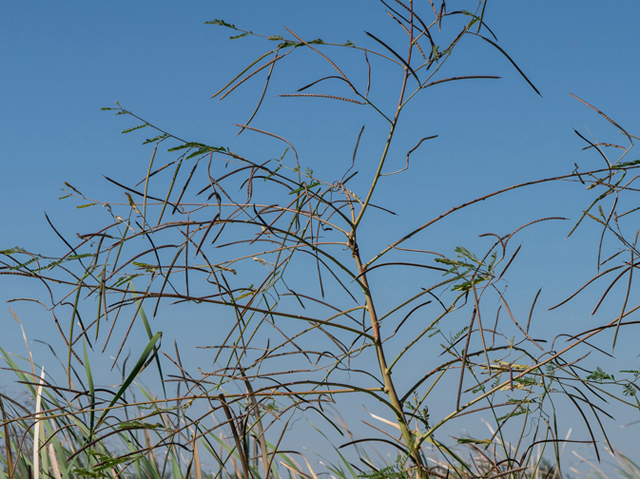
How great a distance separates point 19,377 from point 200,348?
0.92m

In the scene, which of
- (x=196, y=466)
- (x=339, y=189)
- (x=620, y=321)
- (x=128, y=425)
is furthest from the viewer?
(x=196, y=466)

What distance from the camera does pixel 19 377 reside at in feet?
6.23

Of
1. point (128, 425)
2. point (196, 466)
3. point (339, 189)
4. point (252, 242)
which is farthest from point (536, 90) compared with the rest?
point (196, 466)

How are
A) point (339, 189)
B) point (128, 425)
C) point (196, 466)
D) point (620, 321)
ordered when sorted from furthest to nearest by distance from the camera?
1. point (196, 466)
2. point (339, 189)
3. point (128, 425)
4. point (620, 321)

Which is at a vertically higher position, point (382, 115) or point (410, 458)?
point (382, 115)

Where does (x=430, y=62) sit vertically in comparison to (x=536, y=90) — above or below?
above

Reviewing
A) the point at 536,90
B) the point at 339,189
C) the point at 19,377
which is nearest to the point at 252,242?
the point at 339,189

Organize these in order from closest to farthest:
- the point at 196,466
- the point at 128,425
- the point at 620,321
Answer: the point at 620,321, the point at 128,425, the point at 196,466

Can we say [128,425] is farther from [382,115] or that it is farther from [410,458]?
[382,115]

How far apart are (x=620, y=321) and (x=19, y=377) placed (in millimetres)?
1878

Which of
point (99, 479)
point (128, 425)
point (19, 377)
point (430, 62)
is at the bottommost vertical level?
point (99, 479)

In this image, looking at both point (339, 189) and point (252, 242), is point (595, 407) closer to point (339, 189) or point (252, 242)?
point (339, 189)

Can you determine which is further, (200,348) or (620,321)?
(200,348)

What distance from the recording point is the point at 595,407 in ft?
4.27
